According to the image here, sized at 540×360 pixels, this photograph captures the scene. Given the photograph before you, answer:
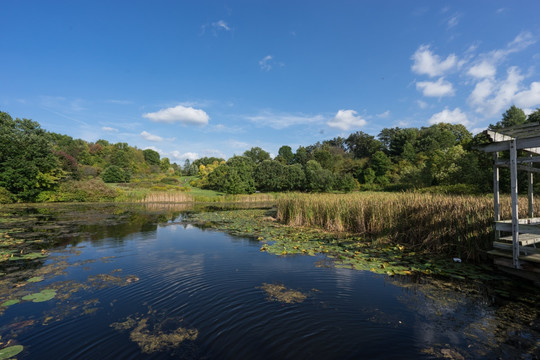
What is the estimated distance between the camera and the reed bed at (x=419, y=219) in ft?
26.8

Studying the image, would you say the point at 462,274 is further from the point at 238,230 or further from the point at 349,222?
the point at 238,230

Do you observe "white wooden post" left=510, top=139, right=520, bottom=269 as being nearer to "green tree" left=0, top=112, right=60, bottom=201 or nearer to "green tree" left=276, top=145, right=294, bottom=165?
"green tree" left=0, top=112, right=60, bottom=201

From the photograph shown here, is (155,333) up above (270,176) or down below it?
below

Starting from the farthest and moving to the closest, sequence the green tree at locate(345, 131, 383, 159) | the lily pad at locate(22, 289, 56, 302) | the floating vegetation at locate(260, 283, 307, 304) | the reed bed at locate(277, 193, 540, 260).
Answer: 1. the green tree at locate(345, 131, 383, 159)
2. the reed bed at locate(277, 193, 540, 260)
3. the floating vegetation at locate(260, 283, 307, 304)
4. the lily pad at locate(22, 289, 56, 302)

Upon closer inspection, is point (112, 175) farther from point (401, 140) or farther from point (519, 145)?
point (401, 140)

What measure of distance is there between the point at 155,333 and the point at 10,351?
1.82m

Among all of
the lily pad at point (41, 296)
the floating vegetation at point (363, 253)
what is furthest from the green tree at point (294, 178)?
the lily pad at point (41, 296)

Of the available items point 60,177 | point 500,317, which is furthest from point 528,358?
point 60,177

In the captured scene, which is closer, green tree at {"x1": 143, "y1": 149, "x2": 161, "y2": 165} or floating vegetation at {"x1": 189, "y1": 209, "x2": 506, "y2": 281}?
floating vegetation at {"x1": 189, "y1": 209, "x2": 506, "y2": 281}

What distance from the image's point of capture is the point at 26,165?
92.5ft

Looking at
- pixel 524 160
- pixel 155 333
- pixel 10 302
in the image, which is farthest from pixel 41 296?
pixel 524 160

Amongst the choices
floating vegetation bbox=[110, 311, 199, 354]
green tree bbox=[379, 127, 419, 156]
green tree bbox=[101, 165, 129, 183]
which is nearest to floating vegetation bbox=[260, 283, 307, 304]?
floating vegetation bbox=[110, 311, 199, 354]

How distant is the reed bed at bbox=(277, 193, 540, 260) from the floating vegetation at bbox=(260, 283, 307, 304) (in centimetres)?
608

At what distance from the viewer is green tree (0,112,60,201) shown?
27953mm
